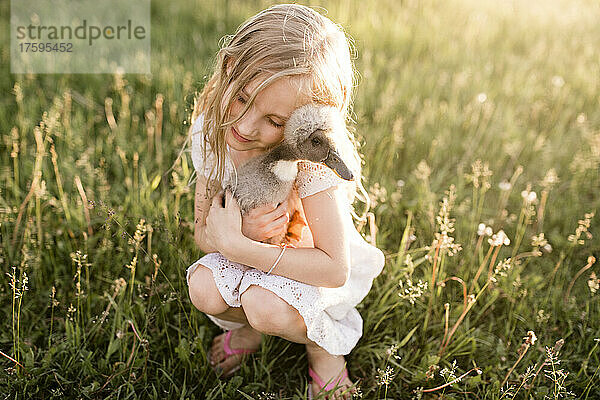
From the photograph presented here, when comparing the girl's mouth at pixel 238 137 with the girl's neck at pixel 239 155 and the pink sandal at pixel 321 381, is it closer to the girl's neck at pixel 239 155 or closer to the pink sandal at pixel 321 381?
the girl's neck at pixel 239 155

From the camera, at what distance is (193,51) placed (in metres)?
4.58

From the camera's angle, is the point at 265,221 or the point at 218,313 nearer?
the point at 265,221

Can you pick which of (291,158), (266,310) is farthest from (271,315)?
(291,158)

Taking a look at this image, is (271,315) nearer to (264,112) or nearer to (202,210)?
(202,210)

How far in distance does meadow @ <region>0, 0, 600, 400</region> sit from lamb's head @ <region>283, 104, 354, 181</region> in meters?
Result: 0.71

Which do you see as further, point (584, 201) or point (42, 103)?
point (42, 103)

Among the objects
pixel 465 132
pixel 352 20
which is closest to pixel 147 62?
pixel 352 20

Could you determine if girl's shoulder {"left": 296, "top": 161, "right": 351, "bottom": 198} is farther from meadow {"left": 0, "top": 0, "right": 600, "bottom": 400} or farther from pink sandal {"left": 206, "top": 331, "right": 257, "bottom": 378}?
pink sandal {"left": 206, "top": 331, "right": 257, "bottom": 378}

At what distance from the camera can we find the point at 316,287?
6.70 feet

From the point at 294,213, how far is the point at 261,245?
0.80ft

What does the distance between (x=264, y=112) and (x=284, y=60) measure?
182 mm

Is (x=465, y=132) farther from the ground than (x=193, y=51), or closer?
closer

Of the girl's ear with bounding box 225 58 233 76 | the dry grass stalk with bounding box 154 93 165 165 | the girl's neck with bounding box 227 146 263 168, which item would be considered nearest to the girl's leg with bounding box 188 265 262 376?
the girl's neck with bounding box 227 146 263 168

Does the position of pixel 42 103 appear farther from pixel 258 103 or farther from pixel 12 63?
pixel 258 103
